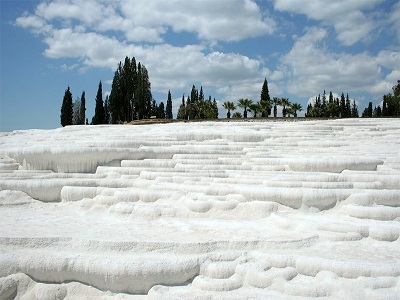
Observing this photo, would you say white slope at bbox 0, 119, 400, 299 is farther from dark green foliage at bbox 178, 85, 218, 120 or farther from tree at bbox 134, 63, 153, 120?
dark green foliage at bbox 178, 85, 218, 120

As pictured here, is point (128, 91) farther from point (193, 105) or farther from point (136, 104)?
point (193, 105)

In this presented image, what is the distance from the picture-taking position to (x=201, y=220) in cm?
486

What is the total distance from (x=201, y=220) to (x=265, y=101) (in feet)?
111

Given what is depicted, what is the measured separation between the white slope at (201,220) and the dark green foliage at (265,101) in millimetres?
29104

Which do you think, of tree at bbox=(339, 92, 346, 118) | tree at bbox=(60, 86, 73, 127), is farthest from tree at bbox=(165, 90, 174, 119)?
tree at bbox=(339, 92, 346, 118)

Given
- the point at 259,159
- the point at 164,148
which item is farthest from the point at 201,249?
the point at 164,148

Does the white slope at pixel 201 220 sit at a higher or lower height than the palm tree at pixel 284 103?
lower

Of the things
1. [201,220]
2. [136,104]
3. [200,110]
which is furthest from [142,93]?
[201,220]


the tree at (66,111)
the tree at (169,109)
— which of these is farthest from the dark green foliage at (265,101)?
the tree at (66,111)

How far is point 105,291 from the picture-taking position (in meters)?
3.63

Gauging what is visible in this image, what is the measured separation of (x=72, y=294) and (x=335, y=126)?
27.9 feet

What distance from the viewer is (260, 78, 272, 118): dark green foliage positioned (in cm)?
3714

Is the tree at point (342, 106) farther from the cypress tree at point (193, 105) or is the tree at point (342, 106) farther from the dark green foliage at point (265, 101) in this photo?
the cypress tree at point (193, 105)

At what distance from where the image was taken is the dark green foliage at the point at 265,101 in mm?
37144
